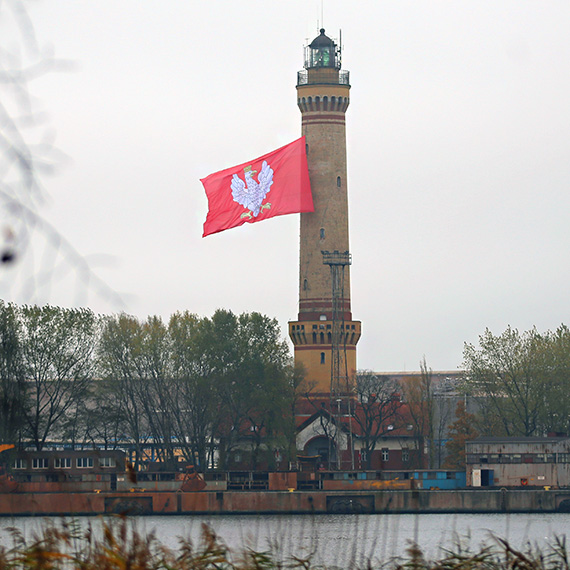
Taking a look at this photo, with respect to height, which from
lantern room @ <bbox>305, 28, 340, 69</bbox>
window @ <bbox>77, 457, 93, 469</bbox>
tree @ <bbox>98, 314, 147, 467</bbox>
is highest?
lantern room @ <bbox>305, 28, 340, 69</bbox>

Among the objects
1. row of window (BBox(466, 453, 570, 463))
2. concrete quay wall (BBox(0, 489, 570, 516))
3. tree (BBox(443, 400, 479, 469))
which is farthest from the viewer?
tree (BBox(443, 400, 479, 469))

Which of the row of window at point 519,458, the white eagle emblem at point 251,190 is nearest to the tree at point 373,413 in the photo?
the row of window at point 519,458

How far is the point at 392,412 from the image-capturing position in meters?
91.0

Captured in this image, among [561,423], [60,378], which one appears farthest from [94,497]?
[561,423]

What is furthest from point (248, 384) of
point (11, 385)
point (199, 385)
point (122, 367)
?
point (11, 385)

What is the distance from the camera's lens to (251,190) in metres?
76.1

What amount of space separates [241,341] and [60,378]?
13.0m

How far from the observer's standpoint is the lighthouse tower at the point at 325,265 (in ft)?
299

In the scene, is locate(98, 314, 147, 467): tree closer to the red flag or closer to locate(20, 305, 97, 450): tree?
locate(20, 305, 97, 450): tree

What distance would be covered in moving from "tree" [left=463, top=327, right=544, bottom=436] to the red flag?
17.6m

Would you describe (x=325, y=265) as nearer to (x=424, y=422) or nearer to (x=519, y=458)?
(x=424, y=422)

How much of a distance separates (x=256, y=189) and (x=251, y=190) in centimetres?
47

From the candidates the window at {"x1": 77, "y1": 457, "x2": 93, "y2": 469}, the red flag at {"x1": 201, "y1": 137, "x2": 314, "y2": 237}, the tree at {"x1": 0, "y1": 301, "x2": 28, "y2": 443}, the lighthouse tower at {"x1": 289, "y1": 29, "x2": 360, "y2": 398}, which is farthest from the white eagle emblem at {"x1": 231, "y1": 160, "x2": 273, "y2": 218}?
the tree at {"x1": 0, "y1": 301, "x2": 28, "y2": 443}

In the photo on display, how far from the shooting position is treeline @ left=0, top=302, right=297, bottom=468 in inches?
3063
